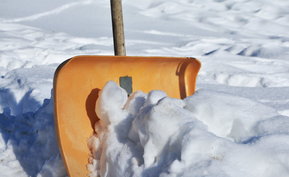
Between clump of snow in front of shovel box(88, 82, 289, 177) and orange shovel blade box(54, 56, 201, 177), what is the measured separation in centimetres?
7

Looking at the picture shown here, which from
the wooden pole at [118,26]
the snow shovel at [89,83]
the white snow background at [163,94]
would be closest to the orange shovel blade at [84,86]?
the snow shovel at [89,83]

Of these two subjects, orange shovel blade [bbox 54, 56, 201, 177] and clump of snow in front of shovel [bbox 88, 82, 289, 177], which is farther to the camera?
orange shovel blade [bbox 54, 56, 201, 177]

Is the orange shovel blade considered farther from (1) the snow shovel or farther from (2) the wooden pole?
(2) the wooden pole

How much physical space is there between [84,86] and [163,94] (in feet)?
1.60

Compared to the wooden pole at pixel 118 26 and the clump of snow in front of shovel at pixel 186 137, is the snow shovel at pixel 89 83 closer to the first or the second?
the clump of snow in front of shovel at pixel 186 137

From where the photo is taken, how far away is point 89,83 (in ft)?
7.68

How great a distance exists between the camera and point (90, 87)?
2342 mm

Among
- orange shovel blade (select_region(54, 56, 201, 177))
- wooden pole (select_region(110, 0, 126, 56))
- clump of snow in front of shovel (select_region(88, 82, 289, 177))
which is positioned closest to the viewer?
clump of snow in front of shovel (select_region(88, 82, 289, 177))

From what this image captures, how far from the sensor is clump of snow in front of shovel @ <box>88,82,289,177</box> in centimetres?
156

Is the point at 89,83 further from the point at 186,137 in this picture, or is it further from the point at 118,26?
the point at 186,137

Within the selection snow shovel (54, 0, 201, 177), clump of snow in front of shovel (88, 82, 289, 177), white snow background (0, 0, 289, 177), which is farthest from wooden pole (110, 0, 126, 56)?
clump of snow in front of shovel (88, 82, 289, 177)

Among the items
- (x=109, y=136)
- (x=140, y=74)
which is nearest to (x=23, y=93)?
(x=140, y=74)

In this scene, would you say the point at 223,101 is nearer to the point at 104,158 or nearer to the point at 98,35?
the point at 104,158

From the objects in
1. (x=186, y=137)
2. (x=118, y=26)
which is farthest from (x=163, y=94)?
(x=118, y=26)
